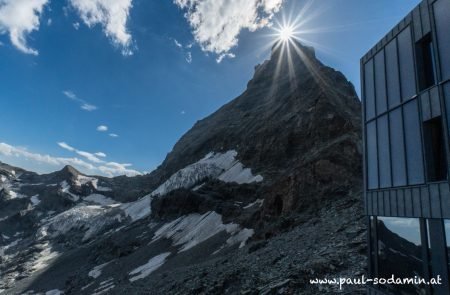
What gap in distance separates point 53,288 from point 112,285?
71.2 feet

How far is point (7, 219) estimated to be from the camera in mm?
130375

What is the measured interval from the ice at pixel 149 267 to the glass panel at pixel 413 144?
136 feet

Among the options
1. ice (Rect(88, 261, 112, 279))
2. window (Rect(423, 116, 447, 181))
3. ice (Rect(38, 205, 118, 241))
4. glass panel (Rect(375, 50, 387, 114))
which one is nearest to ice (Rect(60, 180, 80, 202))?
ice (Rect(38, 205, 118, 241))

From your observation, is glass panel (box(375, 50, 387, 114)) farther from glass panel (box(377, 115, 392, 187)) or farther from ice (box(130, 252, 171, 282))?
ice (box(130, 252, 171, 282))

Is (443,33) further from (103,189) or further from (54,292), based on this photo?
(103,189)

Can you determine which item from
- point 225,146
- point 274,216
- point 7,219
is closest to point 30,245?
point 7,219

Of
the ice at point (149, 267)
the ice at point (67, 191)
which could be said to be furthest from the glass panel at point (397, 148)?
the ice at point (67, 191)

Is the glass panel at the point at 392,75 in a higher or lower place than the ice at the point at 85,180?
lower

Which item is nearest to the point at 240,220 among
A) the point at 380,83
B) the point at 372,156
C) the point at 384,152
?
the point at 372,156

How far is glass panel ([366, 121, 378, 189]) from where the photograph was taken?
14.6 meters

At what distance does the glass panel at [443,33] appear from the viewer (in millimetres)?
10570

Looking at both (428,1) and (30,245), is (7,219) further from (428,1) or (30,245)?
(428,1)

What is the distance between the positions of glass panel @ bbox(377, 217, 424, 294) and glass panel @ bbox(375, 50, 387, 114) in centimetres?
470

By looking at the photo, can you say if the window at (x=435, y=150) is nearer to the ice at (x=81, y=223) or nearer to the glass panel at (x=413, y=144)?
the glass panel at (x=413, y=144)
